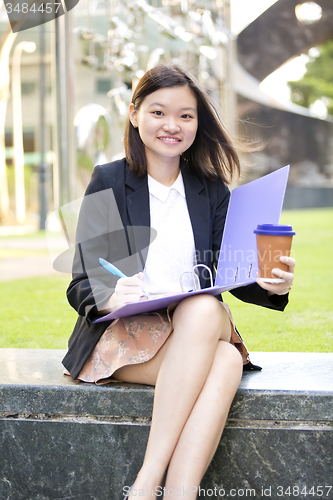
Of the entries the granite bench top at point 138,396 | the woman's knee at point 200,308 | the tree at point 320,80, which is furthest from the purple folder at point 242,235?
the tree at point 320,80

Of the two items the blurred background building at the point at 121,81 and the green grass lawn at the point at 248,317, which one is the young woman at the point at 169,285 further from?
the green grass lawn at the point at 248,317

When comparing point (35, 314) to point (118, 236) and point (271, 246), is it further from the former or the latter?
point (271, 246)

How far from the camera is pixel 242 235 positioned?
186 centimetres

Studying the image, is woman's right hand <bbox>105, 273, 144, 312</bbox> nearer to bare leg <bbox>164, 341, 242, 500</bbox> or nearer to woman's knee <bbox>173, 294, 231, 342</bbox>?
woman's knee <bbox>173, 294, 231, 342</bbox>

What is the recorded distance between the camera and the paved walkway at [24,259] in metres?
6.06

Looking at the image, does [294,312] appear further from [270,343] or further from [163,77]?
[163,77]

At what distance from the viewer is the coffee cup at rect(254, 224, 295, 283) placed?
4.87 feet

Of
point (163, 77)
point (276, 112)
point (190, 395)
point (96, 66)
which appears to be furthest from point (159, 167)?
point (276, 112)

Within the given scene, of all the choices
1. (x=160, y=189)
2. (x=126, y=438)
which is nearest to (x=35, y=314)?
(x=160, y=189)

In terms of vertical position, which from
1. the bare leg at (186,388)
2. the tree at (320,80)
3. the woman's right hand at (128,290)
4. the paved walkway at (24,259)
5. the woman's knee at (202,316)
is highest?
the tree at (320,80)

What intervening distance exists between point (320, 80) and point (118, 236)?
105 ft

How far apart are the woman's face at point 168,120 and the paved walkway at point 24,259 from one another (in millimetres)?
1799

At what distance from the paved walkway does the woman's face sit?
1799 millimetres

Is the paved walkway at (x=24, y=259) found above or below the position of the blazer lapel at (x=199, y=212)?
below
